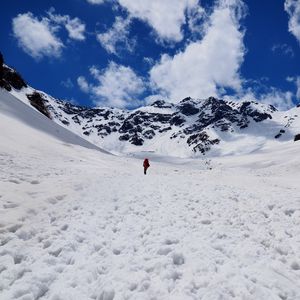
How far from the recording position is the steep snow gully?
9156 millimetres

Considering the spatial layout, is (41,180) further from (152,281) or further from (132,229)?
(152,281)

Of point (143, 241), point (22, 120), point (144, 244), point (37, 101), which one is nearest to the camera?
point (144, 244)

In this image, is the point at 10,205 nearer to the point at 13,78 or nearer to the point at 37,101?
the point at 37,101

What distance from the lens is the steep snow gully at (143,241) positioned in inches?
360

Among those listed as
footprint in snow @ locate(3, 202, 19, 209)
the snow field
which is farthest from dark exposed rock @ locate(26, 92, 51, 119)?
footprint in snow @ locate(3, 202, 19, 209)

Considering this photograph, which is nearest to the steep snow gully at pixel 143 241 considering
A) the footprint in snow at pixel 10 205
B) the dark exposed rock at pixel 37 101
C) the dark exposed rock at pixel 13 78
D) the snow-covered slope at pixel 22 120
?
the footprint in snow at pixel 10 205

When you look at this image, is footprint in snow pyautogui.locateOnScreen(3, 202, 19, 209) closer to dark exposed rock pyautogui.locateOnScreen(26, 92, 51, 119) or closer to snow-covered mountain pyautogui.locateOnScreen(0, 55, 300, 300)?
snow-covered mountain pyautogui.locateOnScreen(0, 55, 300, 300)

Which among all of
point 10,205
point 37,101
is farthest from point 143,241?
point 37,101

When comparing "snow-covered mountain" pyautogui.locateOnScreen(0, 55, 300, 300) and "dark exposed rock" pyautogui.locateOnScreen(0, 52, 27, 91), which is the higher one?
"dark exposed rock" pyautogui.locateOnScreen(0, 52, 27, 91)

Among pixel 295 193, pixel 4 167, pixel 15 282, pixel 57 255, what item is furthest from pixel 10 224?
pixel 295 193

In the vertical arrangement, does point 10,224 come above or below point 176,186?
below

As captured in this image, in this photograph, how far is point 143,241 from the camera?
1209 cm

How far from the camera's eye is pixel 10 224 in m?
12.6

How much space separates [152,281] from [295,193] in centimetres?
1279
